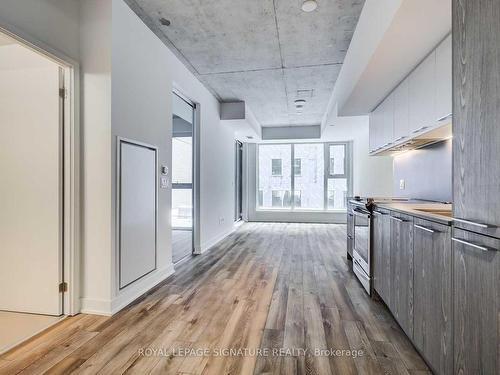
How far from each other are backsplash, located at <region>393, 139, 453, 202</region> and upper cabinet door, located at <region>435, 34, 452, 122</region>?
0.63 m

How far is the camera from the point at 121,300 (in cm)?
250

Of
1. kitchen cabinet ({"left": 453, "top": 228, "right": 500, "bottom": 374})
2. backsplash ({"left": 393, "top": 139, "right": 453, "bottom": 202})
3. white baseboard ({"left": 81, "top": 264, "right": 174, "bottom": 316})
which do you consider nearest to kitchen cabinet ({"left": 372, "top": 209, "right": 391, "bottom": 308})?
backsplash ({"left": 393, "top": 139, "right": 453, "bottom": 202})

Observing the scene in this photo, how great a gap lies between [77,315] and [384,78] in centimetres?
374

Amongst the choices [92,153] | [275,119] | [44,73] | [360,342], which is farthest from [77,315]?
[275,119]

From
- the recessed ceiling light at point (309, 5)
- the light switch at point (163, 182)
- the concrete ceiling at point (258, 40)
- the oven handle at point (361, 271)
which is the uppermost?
the concrete ceiling at point (258, 40)

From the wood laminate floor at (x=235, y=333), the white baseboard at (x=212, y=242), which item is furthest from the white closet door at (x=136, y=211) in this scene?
the white baseboard at (x=212, y=242)

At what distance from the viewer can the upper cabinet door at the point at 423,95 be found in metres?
2.38

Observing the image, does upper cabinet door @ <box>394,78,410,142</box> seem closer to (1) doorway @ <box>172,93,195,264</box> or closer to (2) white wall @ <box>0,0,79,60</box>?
(2) white wall @ <box>0,0,79,60</box>

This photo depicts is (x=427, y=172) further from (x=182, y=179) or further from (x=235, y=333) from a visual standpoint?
(x=182, y=179)

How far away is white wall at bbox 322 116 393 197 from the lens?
5435mm

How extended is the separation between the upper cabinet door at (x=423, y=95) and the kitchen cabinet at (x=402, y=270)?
1.00 m

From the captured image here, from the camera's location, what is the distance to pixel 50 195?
2320 millimetres

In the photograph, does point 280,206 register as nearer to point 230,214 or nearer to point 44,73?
point 230,214

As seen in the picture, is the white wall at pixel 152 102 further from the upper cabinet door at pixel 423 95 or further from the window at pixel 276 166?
the window at pixel 276 166
